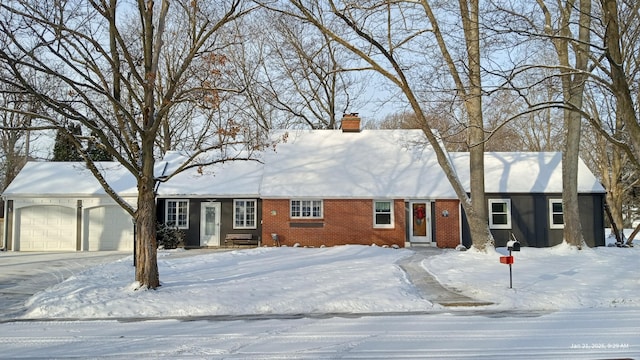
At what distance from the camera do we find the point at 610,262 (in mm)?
17344

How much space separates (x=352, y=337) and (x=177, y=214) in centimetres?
1844

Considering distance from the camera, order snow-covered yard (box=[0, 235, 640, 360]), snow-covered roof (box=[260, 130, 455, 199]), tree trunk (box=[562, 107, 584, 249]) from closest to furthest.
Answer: snow-covered yard (box=[0, 235, 640, 360]) → tree trunk (box=[562, 107, 584, 249]) → snow-covered roof (box=[260, 130, 455, 199])

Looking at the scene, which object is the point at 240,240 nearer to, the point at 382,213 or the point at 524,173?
the point at 382,213

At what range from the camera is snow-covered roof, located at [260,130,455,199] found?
79.5ft

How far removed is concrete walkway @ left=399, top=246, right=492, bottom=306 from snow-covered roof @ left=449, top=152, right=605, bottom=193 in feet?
26.3

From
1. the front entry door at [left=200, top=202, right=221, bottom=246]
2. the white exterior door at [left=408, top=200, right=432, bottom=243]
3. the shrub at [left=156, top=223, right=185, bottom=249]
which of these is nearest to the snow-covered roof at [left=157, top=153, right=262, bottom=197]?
the front entry door at [left=200, top=202, right=221, bottom=246]

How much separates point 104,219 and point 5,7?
1611 centimetres

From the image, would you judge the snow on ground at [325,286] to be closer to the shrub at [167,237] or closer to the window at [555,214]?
the shrub at [167,237]

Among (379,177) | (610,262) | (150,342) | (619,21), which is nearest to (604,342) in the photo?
(150,342)

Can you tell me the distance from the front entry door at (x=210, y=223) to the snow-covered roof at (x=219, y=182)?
2.32ft

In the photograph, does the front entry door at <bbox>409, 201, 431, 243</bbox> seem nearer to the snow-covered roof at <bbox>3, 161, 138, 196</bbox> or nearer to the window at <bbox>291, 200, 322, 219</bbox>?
the window at <bbox>291, 200, 322, 219</bbox>

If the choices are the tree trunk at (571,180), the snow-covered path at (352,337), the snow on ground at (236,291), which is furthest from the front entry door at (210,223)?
the tree trunk at (571,180)

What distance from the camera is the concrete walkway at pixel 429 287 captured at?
11.5 metres

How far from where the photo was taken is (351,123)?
94.1ft
